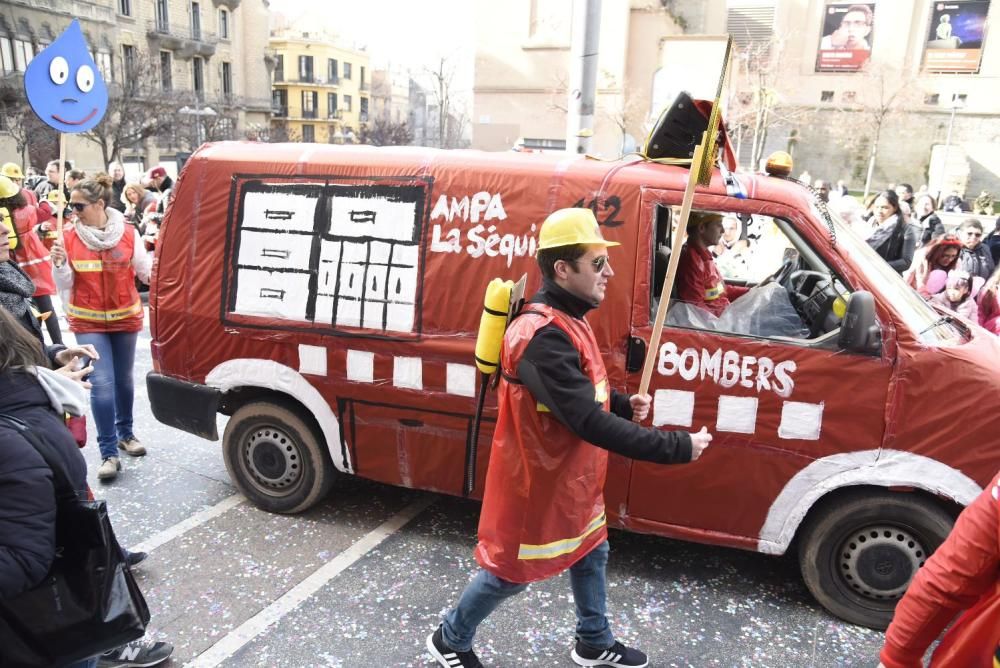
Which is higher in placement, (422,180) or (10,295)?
(422,180)

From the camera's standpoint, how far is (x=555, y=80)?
52.4 meters

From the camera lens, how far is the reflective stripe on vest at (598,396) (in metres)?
2.63

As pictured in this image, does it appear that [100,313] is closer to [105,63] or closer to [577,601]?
[577,601]

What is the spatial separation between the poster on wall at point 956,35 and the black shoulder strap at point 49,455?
6450 cm

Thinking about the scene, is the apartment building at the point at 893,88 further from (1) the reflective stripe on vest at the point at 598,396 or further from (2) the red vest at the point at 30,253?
(1) the reflective stripe on vest at the point at 598,396

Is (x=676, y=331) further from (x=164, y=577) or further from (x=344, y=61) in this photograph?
(x=344, y=61)

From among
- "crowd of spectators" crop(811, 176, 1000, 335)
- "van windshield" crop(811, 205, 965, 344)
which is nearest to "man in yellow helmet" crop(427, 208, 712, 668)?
"van windshield" crop(811, 205, 965, 344)

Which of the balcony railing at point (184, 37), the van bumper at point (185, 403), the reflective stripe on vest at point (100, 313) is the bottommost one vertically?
the van bumper at point (185, 403)

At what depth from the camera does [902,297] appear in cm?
343

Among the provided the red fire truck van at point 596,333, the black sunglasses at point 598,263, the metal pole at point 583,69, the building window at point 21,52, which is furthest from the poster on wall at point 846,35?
the black sunglasses at point 598,263

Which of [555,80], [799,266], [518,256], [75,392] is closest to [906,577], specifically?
[799,266]

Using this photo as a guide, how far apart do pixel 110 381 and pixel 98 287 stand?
64 centimetres

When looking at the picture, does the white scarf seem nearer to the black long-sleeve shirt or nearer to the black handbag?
the black handbag

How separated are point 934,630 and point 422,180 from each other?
303 centimetres
